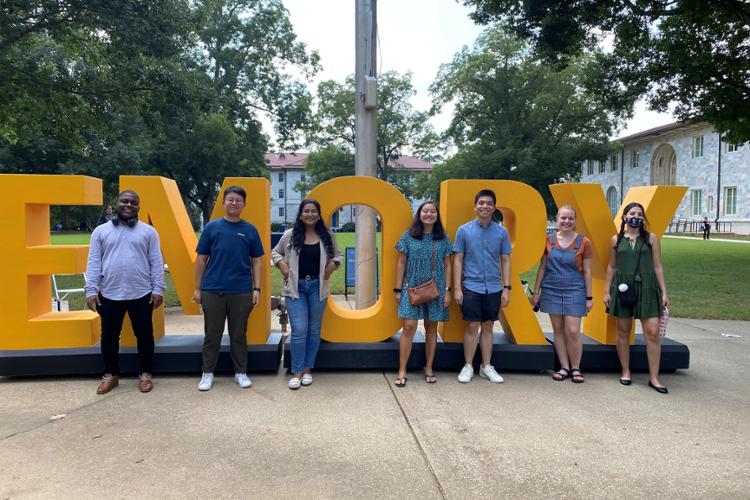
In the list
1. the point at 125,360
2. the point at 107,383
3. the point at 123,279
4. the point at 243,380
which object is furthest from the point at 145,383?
the point at 123,279

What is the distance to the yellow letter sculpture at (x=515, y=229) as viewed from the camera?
505 cm

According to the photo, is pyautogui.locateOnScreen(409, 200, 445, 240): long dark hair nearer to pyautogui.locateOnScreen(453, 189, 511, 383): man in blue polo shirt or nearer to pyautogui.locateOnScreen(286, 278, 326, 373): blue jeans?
pyautogui.locateOnScreen(453, 189, 511, 383): man in blue polo shirt

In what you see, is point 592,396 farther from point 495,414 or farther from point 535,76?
point 535,76

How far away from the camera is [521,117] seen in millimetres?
37250

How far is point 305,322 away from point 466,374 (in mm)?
1608

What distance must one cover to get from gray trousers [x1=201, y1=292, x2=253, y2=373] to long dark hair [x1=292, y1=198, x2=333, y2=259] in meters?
0.67

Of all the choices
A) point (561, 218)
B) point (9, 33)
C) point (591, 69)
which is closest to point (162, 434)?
point (561, 218)

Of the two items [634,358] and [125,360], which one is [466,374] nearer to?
[634,358]

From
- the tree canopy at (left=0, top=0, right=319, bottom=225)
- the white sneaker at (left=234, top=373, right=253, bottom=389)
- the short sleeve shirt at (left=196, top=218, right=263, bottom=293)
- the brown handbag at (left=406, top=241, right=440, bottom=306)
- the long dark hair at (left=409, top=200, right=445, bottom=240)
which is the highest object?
the tree canopy at (left=0, top=0, right=319, bottom=225)

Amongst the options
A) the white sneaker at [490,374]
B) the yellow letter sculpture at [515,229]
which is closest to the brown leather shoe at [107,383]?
the yellow letter sculpture at [515,229]

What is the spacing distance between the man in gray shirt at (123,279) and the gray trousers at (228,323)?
0.51 m

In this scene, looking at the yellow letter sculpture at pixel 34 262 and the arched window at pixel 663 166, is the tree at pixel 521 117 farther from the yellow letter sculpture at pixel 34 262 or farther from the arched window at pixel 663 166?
the yellow letter sculpture at pixel 34 262

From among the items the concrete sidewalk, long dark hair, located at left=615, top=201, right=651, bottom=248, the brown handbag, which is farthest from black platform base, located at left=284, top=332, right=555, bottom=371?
long dark hair, located at left=615, top=201, right=651, bottom=248

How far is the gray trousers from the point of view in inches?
175
